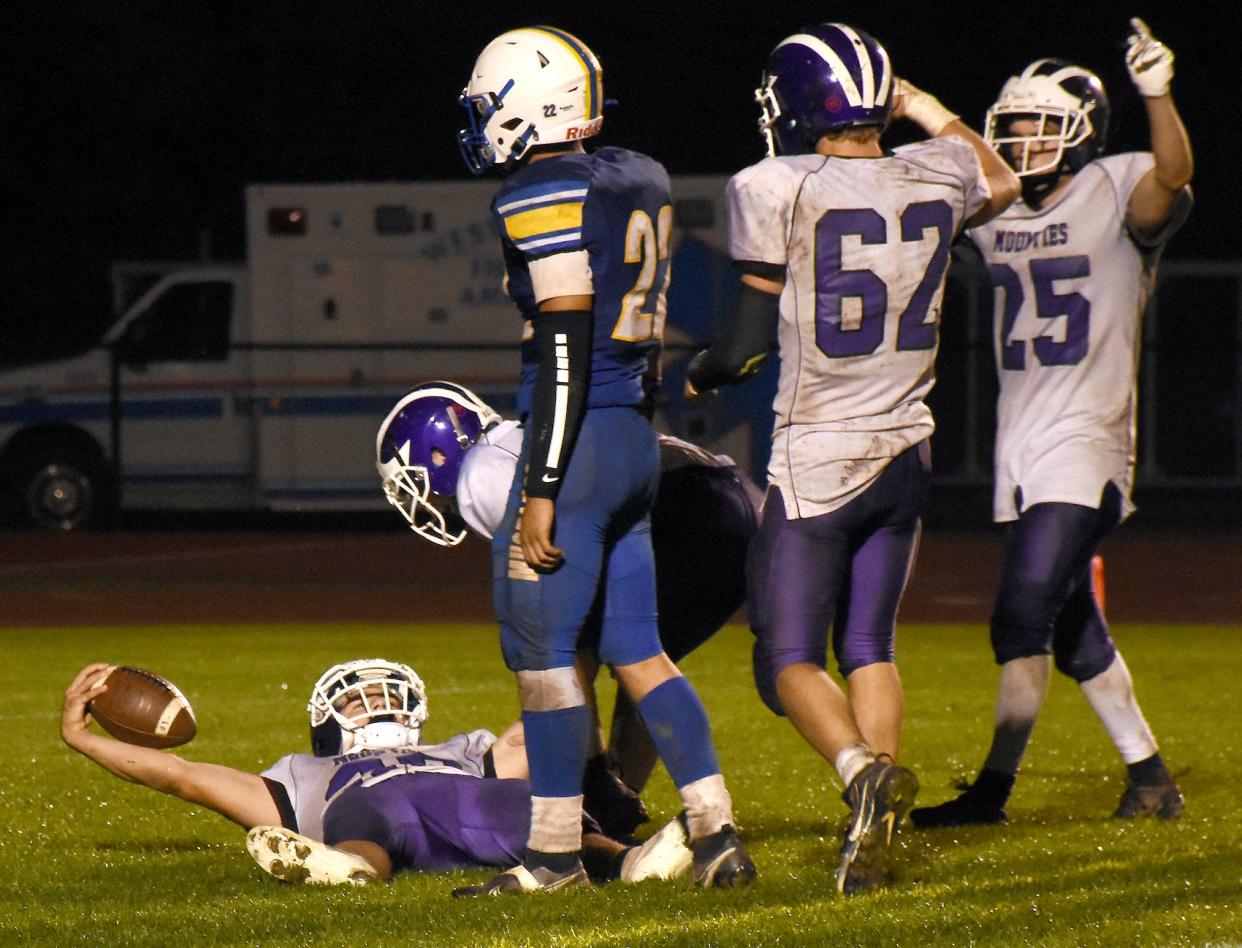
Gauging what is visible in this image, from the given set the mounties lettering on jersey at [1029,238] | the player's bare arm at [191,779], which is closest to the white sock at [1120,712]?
the mounties lettering on jersey at [1029,238]

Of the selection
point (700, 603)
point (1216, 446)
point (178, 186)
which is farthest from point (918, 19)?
point (700, 603)

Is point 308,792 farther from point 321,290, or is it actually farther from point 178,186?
point 178,186

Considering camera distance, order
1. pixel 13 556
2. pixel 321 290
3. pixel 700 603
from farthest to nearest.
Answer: pixel 321 290, pixel 13 556, pixel 700 603

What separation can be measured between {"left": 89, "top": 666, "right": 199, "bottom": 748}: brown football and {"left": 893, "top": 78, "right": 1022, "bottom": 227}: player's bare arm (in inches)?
92.2

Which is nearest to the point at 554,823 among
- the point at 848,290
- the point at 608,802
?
the point at 608,802

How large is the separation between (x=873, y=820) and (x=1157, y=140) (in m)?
2.08

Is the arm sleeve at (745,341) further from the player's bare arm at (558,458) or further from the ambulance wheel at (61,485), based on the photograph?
the ambulance wheel at (61,485)

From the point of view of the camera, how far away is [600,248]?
16.0ft

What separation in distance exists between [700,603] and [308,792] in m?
1.13

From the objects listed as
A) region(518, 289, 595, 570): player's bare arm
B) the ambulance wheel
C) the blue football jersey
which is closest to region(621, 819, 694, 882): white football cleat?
region(518, 289, 595, 570): player's bare arm

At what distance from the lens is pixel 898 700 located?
16.8 feet

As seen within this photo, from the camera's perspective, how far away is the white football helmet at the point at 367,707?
5461mm

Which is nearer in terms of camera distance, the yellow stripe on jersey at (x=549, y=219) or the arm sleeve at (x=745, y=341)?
the yellow stripe on jersey at (x=549, y=219)

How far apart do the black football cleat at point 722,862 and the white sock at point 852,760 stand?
313 millimetres
